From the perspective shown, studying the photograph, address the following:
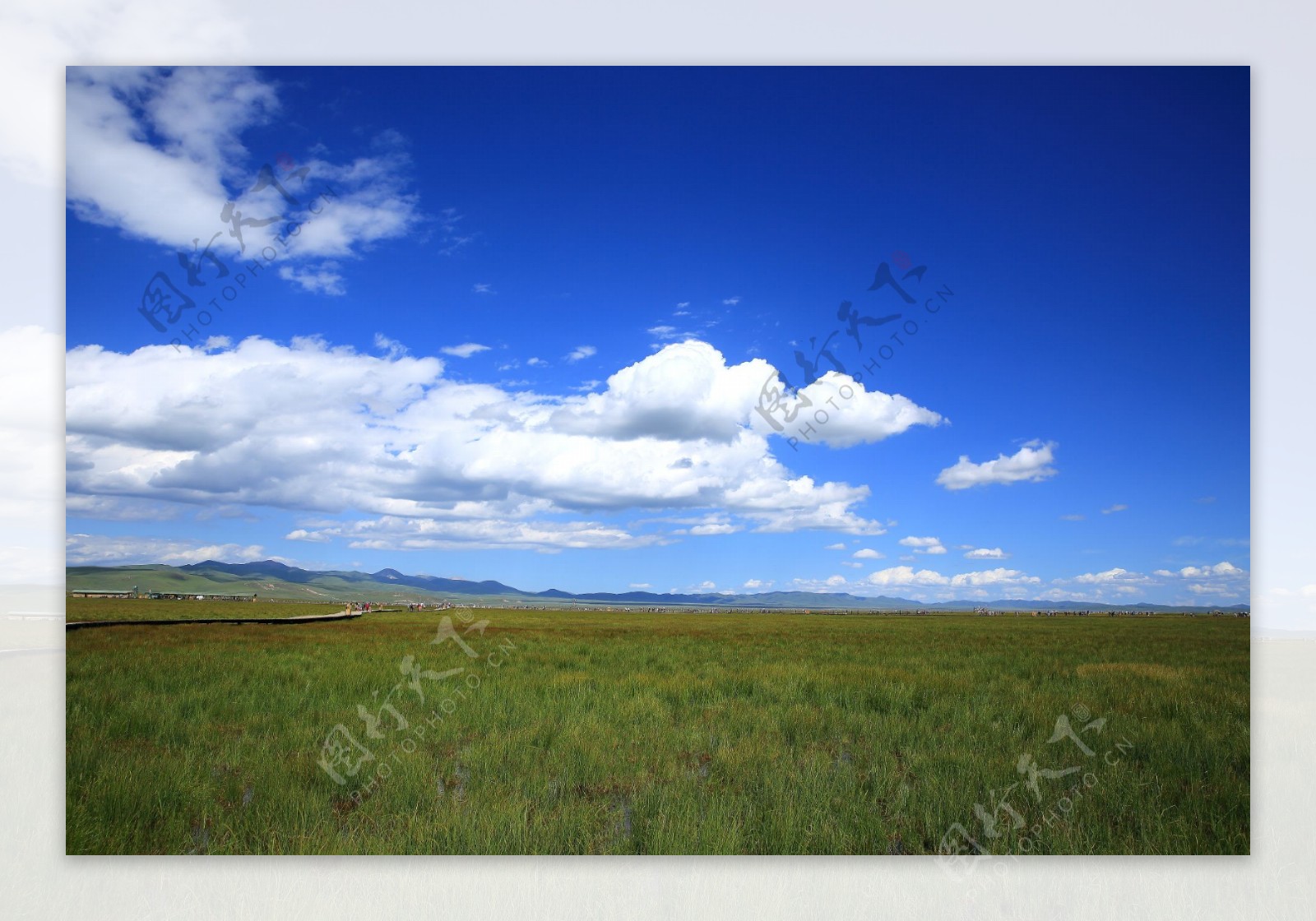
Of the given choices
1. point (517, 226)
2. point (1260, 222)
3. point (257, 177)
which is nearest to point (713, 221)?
point (517, 226)

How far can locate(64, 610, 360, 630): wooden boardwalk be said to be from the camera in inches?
240

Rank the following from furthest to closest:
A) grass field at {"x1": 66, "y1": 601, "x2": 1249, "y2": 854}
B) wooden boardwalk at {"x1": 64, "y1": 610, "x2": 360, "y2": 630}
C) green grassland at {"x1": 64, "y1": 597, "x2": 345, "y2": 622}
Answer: wooden boardwalk at {"x1": 64, "y1": 610, "x2": 360, "y2": 630}, green grassland at {"x1": 64, "y1": 597, "x2": 345, "y2": 622}, grass field at {"x1": 66, "y1": 601, "x2": 1249, "y2": 854}

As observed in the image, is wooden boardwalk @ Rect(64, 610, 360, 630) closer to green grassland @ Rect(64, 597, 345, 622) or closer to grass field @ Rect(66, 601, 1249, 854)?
green grassland @ Rect(64, 597, 345, 622)

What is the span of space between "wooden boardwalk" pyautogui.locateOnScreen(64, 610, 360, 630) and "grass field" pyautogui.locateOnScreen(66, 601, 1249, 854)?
7.9 inches

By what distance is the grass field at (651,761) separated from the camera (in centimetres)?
473

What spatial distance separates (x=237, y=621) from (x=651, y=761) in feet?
37.9

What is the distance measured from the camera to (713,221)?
20.7ft

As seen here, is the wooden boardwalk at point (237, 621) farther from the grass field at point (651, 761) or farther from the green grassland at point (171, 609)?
the grass field at point (651, 761)

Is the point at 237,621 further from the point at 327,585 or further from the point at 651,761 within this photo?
the point at 651,761

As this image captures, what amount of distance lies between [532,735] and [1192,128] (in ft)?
23.3

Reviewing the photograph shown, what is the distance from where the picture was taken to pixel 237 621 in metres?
13.8

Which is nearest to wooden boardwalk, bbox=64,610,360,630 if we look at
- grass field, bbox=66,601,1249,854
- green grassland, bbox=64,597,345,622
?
green grassland, bbox=64,597,345,622

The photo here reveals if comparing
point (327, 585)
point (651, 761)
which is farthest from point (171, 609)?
point (651, 761)

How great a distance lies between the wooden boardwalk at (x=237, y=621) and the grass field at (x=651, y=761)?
200mm
